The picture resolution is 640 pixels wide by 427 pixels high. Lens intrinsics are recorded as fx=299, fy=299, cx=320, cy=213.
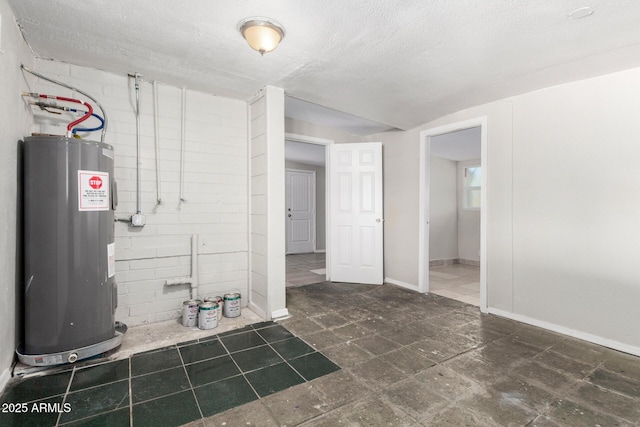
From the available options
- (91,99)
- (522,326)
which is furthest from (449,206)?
(91,99)

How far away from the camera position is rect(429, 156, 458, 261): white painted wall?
6.21 meters

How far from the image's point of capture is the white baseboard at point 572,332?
2.35 m

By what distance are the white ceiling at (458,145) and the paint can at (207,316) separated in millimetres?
3627

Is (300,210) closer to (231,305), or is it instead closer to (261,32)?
(231,305)

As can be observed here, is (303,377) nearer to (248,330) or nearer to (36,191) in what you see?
(248,330)

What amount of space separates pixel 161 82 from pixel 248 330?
248 centimetres

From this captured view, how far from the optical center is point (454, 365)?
2115mm

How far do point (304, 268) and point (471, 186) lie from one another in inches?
156

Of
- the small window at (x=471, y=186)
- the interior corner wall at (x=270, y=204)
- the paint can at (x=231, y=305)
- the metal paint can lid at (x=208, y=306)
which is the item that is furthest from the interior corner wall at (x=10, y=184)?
the small window at (x=471, y=186)

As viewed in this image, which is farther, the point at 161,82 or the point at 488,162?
the point at 488,162

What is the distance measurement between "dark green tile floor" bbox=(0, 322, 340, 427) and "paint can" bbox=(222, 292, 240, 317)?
0.52 meters

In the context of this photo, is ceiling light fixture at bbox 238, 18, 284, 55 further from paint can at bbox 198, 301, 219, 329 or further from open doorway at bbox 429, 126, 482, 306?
open doorway at bbox 429, 126, 482, 306

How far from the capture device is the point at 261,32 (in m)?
1.94

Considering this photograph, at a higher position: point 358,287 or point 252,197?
point 252,197
